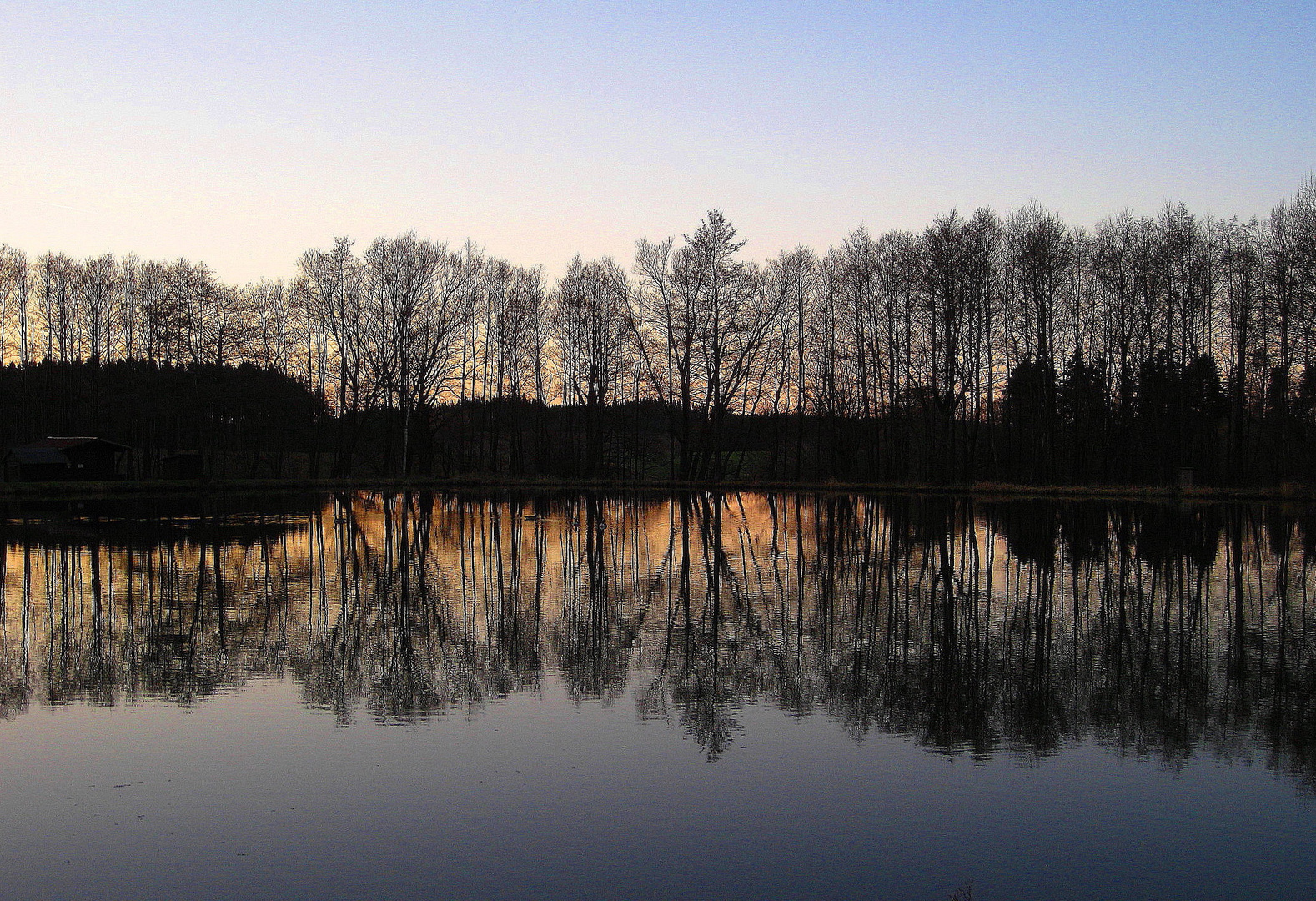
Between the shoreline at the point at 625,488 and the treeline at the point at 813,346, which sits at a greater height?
the treeline at the point at 813,346

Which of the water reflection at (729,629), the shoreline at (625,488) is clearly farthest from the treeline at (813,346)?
the water reflection at (729,629)

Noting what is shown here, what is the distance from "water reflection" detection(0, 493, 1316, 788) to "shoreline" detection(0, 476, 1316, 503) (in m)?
18.4

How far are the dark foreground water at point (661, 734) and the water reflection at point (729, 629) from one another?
0.23 feet

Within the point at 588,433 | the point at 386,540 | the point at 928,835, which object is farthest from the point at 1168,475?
the point at 928,835

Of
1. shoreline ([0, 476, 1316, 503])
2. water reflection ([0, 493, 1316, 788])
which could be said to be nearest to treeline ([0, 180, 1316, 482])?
shoreline ([0, 476, 1316, 503])

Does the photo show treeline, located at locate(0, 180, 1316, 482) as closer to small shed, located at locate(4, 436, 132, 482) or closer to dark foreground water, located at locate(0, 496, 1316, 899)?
small shed, located at locate(4, 436, 132, 482)

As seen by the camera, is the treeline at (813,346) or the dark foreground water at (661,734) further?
the treeline at (813,346)

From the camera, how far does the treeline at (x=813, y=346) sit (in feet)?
166

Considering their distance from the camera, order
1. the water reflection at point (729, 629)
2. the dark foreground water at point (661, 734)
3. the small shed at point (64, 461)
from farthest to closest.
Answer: the small shed at point (64, 461) → the water reflection at point (729, 629) → the dark foreground water at point (661, 734)

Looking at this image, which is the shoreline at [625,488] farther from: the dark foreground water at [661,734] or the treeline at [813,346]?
the dark foreground water at [661,734]

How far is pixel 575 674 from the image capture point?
9719 millimetres

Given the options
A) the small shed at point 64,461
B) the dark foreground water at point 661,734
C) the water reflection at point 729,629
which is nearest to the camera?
the dark foreground water at point 661,734

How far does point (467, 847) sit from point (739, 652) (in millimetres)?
5507

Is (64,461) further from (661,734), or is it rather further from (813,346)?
(661,734)
